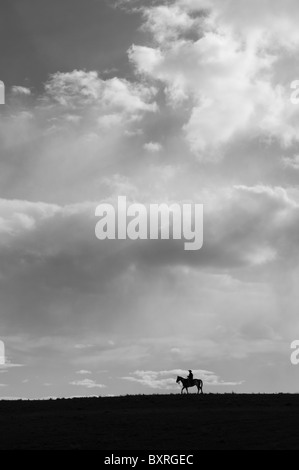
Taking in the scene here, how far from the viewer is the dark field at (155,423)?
41594 mm

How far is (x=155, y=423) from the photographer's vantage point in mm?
47656

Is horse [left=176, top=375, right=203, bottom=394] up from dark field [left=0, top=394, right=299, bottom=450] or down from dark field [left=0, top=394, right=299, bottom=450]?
up

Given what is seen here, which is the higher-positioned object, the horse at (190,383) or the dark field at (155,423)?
the horse at (190,383)

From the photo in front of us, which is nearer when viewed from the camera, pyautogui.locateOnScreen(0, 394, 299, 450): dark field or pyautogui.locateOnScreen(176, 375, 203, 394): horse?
pyautogui.locateOnScreen(0, 394, 299, 450): dark field

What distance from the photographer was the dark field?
4159 centimetres

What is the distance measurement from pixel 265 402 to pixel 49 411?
701 inches

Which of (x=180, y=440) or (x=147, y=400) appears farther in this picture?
(x=147, y=400)

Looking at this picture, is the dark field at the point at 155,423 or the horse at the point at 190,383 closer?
the dark field at the point at 155,423

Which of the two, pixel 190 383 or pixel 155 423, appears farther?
pixel 190 383
